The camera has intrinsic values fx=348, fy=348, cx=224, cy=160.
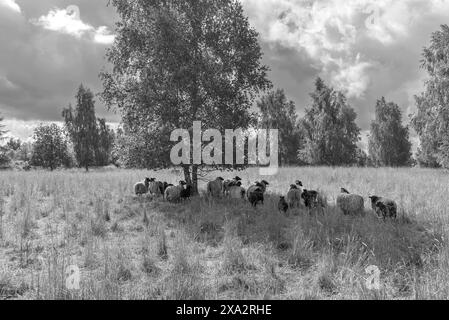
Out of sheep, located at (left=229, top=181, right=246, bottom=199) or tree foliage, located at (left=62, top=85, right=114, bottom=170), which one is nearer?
sheep, located at (left=229, top=181, right=246, bottom=199)

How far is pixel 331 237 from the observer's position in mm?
8898

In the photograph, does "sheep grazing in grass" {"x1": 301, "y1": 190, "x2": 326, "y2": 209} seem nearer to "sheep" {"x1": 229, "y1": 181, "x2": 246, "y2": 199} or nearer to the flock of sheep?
the flock of sheep

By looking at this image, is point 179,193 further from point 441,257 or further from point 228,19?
point 441,257

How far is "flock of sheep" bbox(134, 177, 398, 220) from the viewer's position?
1115 centimetres

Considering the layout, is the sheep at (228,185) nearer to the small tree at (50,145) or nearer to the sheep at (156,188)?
the sheep at (156,188)

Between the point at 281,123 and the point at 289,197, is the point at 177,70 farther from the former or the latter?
the point at 281,123

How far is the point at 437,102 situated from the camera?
31.1m

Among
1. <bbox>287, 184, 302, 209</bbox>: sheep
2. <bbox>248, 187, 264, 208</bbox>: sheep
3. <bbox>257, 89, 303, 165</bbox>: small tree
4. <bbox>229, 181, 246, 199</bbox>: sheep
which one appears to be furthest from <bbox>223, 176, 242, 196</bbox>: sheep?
<bbox>257, 89, 303, 165</bbox>: small tree

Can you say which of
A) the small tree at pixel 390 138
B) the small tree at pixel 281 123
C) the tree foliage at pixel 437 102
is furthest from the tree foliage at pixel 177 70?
the small tree at pixel 390 138

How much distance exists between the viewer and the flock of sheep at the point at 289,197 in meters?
11.1

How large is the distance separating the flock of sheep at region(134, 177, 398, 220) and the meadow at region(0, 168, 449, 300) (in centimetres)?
45

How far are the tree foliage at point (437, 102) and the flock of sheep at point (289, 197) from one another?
17.8 meters

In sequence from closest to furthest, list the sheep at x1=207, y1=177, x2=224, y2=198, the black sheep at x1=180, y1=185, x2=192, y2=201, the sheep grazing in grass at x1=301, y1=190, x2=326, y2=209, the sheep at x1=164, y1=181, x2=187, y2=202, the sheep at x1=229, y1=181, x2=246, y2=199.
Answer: the sheep grazing in grass at x1=301, y1=190, x2=326, y2=209, the sheep at x1=164, y1=181, x2=187, y2=202, the black sheep at x1=180, y1=185, x2=192, y2=201, the sheep at x1=229, y1=181, x2=246, y2=199, the sheep at x1=207, y1=177, x2=224, y2=198

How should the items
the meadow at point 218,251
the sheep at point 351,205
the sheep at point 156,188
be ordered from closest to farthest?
the meadow at point 218,251, the sheep at point 351,205, the sheep at point 156,188
